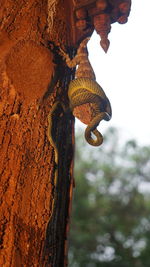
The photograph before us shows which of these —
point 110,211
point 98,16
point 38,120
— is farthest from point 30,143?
point 110,211

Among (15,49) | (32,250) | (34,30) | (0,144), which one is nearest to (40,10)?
(34,30)

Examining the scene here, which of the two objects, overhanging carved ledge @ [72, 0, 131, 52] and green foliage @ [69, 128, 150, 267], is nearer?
overhanging carved ledge @ [72, 0, 131, 52]

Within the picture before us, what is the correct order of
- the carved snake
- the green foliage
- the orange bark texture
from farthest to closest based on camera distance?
the green foliage
the carved snake
the orange bark texture

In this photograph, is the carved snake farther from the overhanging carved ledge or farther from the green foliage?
the green foliage

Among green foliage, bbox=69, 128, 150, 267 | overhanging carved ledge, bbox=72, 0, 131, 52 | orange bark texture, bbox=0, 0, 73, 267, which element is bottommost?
orange bark texture, bbox=0, 0, 73, 267

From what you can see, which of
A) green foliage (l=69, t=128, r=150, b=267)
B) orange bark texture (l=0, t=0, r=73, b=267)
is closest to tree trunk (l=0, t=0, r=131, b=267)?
orange bark texture (l=0, t=0, r=73, b=267)

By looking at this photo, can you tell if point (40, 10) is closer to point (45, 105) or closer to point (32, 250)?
point (45, 105)
